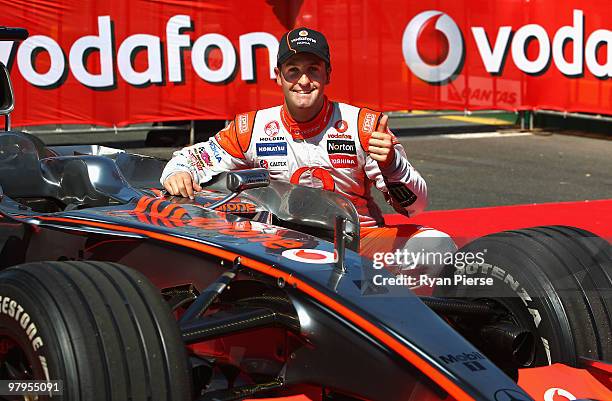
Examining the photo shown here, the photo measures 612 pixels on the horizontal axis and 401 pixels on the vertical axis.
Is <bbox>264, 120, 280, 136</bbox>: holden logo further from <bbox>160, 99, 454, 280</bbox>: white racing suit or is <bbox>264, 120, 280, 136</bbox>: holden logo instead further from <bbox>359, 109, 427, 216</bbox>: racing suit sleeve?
<bbox>359, 109, 427, 216</bbox>: racing suit sleeve

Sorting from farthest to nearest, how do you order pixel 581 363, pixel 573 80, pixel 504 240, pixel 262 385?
pixel 573 80
pixel 504 240
pixel 581 363
pixel 262 385

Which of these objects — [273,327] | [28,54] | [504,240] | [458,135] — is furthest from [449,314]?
[458,135]

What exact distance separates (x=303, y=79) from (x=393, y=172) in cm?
61

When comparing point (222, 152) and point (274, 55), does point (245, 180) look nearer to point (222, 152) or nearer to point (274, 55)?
point (222, 152)

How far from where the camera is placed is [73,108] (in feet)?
41.9

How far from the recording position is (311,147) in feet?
16.6

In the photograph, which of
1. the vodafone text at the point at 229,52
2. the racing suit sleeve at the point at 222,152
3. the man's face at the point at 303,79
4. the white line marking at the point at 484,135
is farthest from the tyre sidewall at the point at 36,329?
the white line marking at the point at 484,135

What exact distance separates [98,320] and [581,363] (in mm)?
1730

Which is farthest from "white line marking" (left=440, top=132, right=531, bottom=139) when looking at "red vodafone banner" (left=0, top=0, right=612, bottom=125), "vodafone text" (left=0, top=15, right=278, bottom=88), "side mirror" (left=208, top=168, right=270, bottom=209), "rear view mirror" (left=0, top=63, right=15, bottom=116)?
"side mirror" (left=208, top=168, right=270, bottom=209)

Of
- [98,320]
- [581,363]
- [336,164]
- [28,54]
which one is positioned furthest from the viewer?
[28,54]

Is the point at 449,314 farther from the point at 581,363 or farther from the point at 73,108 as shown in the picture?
the point at 73,108

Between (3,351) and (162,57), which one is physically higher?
(162,57)

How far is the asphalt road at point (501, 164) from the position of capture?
10008 mm

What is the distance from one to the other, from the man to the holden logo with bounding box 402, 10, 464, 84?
9384 millimetres
